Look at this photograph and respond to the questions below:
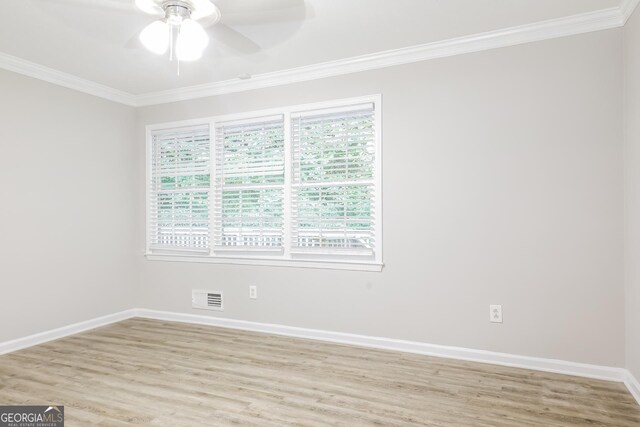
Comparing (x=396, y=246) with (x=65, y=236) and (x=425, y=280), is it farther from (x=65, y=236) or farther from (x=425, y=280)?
(x=65, y=236)

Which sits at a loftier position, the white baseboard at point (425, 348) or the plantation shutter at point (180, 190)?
the plantation shutter at point (180, 190)

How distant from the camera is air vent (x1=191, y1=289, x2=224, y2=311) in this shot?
440 centimetres

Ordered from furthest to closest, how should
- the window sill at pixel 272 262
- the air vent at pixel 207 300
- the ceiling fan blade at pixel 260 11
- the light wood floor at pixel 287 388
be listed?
the air vent at pixel 207 300
the window sill at pixel 272 262
the ceiling fan blade at pixel 260 11
the light wood floor at pixel 287 388

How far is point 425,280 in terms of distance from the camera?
11.4 ft

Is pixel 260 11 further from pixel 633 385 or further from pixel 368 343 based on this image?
pixel 633 385

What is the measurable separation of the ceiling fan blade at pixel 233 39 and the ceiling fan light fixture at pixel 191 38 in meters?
0.62

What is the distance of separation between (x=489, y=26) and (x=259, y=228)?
2.67 m

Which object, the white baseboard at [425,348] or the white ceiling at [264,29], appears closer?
the white ceiling at [264,29]

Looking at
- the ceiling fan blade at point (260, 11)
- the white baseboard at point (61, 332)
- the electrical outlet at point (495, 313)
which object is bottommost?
the white baseboard at point (61, 332)

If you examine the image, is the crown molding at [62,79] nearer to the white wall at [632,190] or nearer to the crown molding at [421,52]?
the crown molding at [421,52]

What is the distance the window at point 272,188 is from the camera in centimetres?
375

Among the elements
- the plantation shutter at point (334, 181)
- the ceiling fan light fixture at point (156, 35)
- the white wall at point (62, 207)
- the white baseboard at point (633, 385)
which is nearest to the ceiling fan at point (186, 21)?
the ceiling fan light fixture at point (156, 35)

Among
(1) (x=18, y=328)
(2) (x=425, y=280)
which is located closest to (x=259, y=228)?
(2) (x=425, y=280)

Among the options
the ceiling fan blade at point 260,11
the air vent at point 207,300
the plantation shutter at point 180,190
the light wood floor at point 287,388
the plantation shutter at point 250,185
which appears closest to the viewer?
the light wood floor at point 287,388
